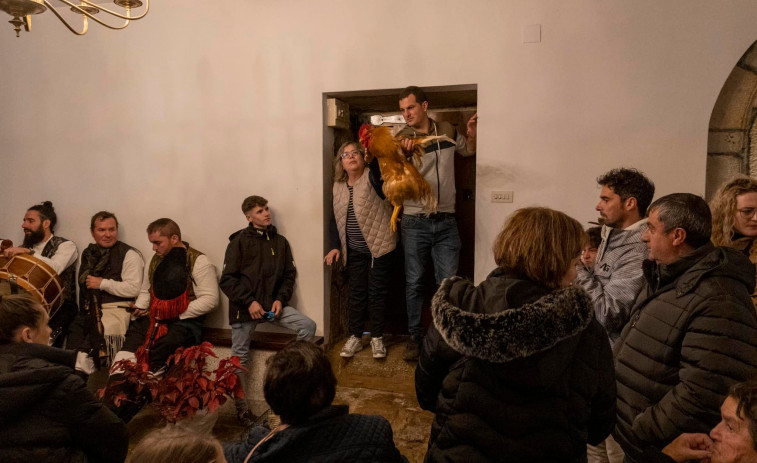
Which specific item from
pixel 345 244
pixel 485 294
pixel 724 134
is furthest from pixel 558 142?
pixel 485 294

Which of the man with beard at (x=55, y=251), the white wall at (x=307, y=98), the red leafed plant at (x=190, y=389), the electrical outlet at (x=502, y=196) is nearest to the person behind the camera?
the red leafed plant at (x=190, y=389)

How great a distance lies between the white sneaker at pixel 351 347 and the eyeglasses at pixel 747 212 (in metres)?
2.44

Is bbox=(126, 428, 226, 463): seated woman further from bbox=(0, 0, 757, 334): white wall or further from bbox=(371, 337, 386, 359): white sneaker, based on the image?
bbox=(0, 0, 757, 334): white wall

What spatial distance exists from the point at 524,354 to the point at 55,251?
4128 mm

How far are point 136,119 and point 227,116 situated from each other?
83cm

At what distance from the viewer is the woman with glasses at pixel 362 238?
11.3 ft

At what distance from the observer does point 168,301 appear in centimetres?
341

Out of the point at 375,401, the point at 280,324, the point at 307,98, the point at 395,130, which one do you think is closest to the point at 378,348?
the point at 375,401

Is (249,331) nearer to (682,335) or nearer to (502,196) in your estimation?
(502,196)

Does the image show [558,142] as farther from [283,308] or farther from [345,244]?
[283,308]

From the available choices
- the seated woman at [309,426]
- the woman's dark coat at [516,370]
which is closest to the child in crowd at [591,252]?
the woman's dark coat at [516,370]

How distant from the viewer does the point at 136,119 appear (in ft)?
13.1

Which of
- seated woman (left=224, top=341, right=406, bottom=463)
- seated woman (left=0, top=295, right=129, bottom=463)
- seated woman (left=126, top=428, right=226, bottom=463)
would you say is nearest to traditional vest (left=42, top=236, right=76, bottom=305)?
seated woman (left=0, top=295, right=129, bottom=463)

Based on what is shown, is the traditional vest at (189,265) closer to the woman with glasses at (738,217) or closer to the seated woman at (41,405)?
the seated woman at (41,405)
